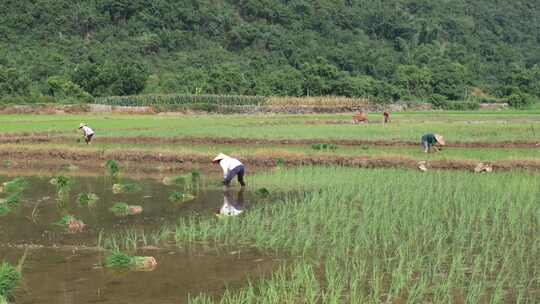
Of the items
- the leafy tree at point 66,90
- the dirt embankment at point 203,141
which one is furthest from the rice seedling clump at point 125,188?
the leafy tree at point 66,90

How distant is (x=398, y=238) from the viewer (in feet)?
27.1

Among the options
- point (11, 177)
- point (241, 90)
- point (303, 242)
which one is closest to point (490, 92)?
point (241, 90)

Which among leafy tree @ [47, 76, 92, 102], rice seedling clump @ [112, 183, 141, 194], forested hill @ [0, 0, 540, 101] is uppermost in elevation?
forested hill @ [0, 0, 540, 101]

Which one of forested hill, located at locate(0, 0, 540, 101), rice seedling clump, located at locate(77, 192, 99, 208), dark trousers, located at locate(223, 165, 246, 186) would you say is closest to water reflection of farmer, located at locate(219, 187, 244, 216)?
dark trousers, located at locate(223, 165, 246, 186)

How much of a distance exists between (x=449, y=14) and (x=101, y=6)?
46.3 meters

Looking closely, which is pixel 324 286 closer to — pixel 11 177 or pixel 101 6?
pixel 11 177

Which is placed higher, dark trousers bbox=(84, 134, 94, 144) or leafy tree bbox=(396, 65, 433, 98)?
leafy tree bbox=(396, 65, 433, 98)

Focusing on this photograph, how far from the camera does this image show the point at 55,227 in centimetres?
940

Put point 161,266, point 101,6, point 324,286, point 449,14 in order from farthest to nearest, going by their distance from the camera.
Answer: point 449,14, point 101,6, point 161,266, point 324,286

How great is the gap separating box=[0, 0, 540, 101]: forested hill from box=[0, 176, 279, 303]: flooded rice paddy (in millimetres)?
35395

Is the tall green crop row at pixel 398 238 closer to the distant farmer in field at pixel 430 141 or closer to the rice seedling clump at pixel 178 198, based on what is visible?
the rice seedling clump at pixel 178 198

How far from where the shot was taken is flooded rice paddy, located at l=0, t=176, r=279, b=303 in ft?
20.9

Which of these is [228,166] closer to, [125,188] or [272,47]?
[125,188]

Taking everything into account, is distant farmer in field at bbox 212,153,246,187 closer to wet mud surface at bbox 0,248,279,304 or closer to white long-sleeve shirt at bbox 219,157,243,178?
white long-sleeve shirt at bbox 219,157,243,178
